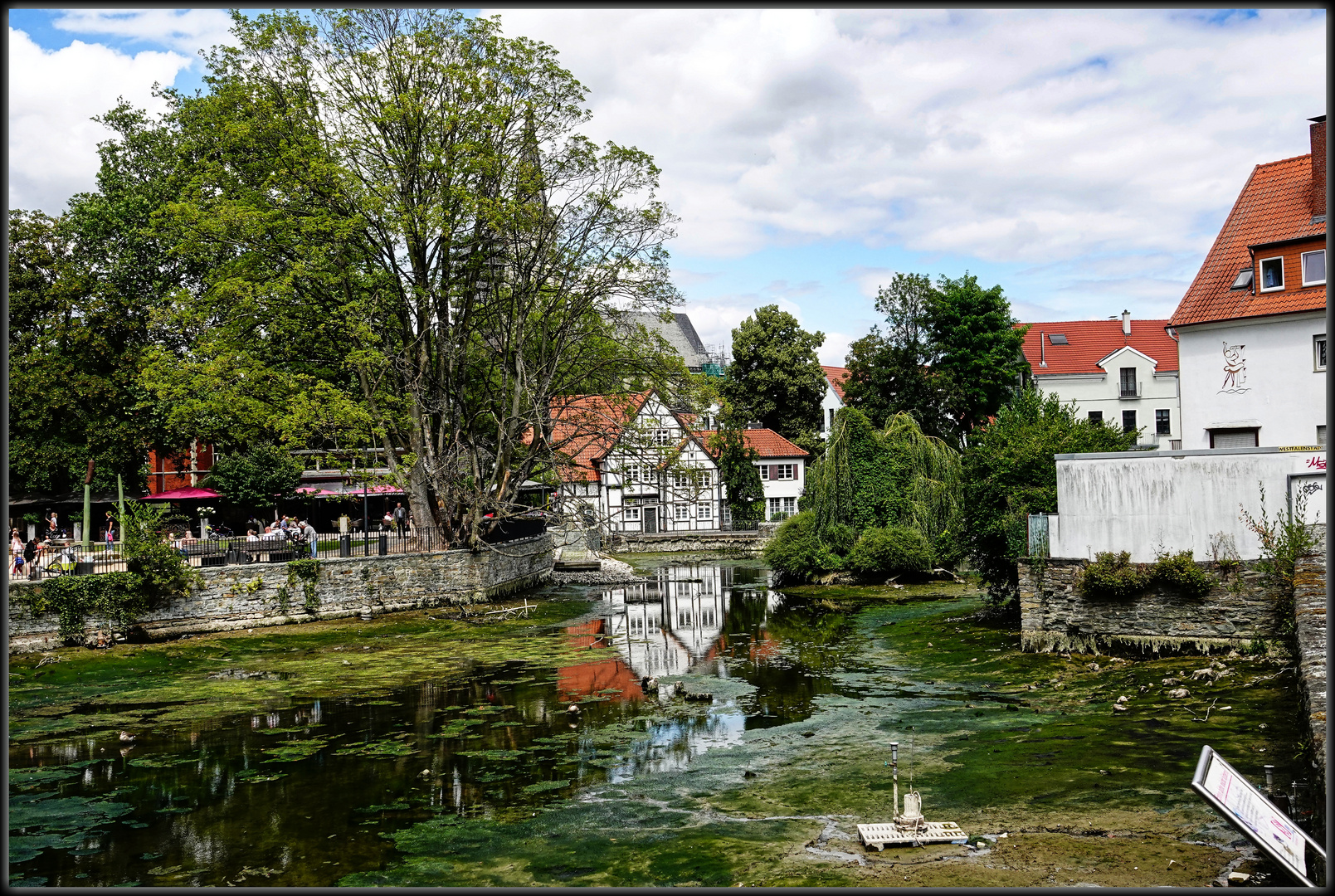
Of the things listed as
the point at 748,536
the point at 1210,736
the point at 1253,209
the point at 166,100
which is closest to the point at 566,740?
the point at 1210,736

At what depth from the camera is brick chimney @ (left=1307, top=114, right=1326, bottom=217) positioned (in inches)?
924

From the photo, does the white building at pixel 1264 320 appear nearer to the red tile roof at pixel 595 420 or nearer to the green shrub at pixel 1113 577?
the green shrub at pixel 1113 577

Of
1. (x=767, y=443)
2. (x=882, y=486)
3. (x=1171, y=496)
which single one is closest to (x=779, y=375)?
(x=767, y=443)

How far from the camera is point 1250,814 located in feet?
24.1

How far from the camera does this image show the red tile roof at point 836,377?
224ft

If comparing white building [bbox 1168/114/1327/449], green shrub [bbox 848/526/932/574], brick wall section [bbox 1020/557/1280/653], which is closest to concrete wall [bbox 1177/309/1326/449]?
white building [bbox 1168/114/1327/449]

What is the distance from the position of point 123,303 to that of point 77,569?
53.2ft

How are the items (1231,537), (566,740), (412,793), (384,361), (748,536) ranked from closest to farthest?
(412,793)
(566,740)
(1231,537)
(384,361)
(748,536)

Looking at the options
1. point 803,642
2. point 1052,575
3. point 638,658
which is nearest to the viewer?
point 1052,575

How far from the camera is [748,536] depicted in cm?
5428

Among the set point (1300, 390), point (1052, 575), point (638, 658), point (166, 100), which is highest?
point (166, 100)

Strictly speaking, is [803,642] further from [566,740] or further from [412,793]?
[412,793]

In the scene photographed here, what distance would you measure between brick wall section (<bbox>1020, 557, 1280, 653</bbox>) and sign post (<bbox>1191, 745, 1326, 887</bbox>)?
11.6 meters

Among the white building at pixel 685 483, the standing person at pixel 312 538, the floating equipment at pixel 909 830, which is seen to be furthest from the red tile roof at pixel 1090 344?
the floating equipment at pixel 909 830
